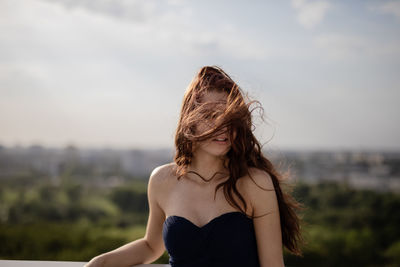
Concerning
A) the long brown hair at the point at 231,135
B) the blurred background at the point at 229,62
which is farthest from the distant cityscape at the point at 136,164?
the long brown hair at the point at 231,135

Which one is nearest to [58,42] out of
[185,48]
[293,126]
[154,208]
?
[185,48]

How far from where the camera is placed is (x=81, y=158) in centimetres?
779

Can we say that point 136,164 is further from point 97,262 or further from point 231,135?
point 231,135

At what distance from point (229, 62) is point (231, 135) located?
12.0 ft

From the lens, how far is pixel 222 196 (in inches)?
63.6

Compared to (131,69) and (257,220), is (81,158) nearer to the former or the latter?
(131,69)

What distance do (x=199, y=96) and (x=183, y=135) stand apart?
206 mm

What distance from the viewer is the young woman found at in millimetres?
1505

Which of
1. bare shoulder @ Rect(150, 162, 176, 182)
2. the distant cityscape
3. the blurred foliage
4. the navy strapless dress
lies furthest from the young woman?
the distant cityscape

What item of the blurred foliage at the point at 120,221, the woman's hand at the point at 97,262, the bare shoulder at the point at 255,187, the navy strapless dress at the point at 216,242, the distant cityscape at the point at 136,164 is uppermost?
the bare shoulder at the point at 255,187

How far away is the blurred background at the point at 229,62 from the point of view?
5.70m

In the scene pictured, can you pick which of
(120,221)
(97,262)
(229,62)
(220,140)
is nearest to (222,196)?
(220,140)

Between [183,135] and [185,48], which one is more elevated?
[185,48]

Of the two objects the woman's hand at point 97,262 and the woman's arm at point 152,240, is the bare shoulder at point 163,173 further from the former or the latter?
the woman's hand at point 97,262
